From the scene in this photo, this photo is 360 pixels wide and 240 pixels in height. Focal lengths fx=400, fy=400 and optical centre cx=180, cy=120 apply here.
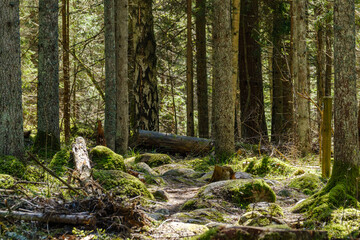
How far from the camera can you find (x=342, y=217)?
15.8ft

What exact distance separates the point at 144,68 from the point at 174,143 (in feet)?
11.1

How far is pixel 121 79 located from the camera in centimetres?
1222

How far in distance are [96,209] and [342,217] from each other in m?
2.95

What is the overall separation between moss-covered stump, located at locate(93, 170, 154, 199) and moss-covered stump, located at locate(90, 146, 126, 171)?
129 centimetres

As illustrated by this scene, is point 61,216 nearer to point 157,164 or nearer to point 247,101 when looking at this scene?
point 157,164

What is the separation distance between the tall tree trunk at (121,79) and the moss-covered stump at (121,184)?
5.53m

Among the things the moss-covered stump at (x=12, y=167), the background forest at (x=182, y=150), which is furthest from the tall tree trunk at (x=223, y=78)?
the moss-covered stump at (x=12, y=167)

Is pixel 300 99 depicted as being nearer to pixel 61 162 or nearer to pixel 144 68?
pixel 144 68

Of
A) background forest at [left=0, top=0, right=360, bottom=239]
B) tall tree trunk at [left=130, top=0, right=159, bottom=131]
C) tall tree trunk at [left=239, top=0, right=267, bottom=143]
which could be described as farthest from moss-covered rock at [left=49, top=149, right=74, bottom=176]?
tall tree trunk at [left=239, top=0, right=267, bottom=143]

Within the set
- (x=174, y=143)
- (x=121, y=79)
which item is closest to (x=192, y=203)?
(x=174, y=143)

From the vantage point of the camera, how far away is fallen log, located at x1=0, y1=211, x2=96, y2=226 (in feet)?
14.5

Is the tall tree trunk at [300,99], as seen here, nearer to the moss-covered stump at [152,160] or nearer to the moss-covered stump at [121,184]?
the moss-covered stump at [152,160]

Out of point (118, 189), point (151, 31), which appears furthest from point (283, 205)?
point (151, 31)

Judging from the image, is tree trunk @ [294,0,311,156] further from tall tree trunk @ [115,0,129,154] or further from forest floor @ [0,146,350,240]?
tall tree trunk @ [115,0,129,154]
